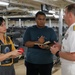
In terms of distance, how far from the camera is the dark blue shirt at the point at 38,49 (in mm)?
3064

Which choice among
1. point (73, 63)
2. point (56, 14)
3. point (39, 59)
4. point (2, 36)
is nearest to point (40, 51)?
point (39, 59)

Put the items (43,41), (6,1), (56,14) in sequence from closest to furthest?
1. (43,41)
2. (6,1)
3. (56,14)

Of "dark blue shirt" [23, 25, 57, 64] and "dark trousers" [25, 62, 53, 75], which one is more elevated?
"dark blue shirt" [23, 25, 57, 64]

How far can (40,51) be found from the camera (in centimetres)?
306

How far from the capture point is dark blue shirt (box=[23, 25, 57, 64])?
3064 mm

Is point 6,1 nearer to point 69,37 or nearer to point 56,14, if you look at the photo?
point 69,37

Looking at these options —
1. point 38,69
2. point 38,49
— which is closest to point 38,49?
point 38,49

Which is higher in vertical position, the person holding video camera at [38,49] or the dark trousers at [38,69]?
the person holding video camera at [38,49]

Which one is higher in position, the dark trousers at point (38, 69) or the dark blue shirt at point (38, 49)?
the dark blue shirt at point (38, 49)

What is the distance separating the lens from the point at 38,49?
3068 mm

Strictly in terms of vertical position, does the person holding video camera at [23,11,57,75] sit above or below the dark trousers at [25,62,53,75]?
above

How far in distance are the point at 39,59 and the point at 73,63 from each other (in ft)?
3.11

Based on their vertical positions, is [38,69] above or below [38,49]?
below

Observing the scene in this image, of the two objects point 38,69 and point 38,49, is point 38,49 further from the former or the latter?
point 38,69
